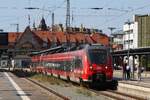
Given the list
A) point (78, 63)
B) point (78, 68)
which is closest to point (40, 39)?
point (78, 63)

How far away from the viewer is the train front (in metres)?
37.3

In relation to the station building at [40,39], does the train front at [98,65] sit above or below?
below

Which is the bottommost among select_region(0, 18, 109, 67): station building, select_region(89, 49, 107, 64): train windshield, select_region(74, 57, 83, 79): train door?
select_region(74, 57, 83, 79): train door

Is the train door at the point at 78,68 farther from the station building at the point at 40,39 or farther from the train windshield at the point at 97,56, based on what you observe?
the station building at the point at 40,39

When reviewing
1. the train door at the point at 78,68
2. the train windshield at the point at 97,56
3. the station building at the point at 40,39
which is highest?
the station building at the point at 40,39

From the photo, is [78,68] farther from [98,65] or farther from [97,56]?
[98,65]

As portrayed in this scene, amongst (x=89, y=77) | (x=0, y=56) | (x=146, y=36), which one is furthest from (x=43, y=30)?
(x=89, y=77)

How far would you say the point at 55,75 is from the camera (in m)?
59.5

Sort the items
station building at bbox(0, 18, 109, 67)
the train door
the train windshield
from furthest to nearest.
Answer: station building at bbox(0, 18, 109, 67) < the train door < the train windshield

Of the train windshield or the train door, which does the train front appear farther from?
the train door

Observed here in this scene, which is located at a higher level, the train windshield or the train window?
the train windshield

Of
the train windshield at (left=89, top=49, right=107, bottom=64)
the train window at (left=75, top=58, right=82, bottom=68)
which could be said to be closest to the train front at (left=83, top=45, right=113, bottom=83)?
the train windshield at (left=89, top=49, right=107, bottom=64)

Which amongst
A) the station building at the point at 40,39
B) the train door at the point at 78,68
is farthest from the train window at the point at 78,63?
the station building at the point at 40,39

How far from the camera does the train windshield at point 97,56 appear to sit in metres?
37.8
